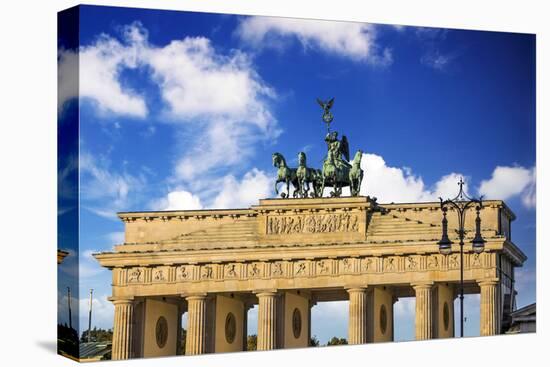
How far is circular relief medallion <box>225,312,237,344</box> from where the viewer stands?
51.2 meters

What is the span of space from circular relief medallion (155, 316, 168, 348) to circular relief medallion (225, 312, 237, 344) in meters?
2.07

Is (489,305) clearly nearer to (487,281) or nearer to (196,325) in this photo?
(487,281)

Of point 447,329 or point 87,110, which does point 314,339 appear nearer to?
point 447,329

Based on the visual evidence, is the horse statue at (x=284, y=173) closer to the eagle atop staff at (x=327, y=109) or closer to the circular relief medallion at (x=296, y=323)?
the eagle atop staff at (x=327, y=109)

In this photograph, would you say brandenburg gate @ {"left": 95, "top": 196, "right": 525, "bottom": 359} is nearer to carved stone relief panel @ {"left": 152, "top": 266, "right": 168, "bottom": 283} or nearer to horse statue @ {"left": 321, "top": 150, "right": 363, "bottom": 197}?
carved stone relief panel @ {"left": 152, "top": 266, "right": 168, "bottom": 283}

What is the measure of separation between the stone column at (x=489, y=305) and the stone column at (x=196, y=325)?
29.6 feet

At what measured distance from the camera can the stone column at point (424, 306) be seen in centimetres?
4931

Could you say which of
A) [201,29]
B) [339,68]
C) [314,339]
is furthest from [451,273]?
[201,29]

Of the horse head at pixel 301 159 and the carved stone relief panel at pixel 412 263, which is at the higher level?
the horse head at pixel 301 159

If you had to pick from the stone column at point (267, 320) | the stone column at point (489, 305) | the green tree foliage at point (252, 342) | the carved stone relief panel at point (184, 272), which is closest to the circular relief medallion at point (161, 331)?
the carved stone relief panel at point (184, 272)

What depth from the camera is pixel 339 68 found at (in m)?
45.5

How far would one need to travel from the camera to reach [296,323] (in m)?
51.4

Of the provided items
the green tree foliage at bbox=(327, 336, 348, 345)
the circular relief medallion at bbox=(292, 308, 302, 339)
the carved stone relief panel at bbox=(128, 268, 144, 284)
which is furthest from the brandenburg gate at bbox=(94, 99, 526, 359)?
the circular relief medallion at bbox=(292, 308, 302, 339)

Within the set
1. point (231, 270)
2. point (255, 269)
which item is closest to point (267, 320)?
point (255, 269)
